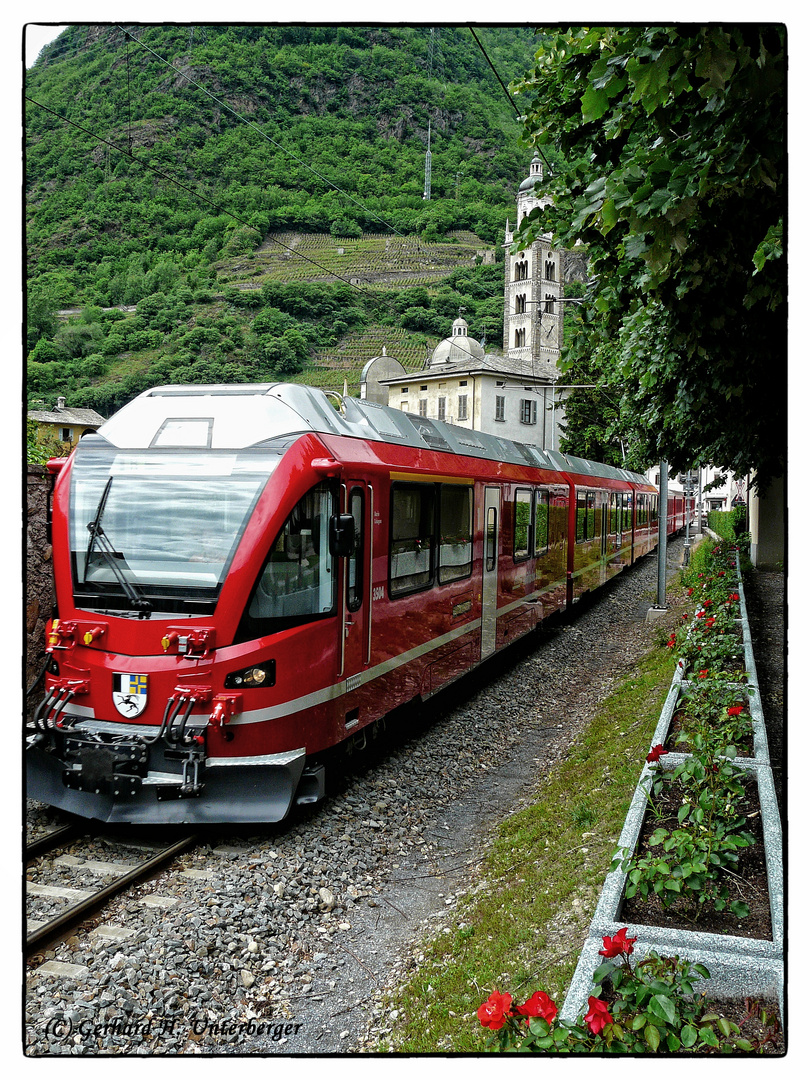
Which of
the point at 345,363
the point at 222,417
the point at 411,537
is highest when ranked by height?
the point at 345,363

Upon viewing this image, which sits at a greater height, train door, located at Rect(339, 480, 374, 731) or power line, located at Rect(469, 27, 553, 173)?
power line, located at Rect(469, 27, 553, 173)

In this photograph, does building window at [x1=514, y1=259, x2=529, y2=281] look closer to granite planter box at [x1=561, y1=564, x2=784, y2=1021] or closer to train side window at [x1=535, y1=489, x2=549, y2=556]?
train side window at [x1=535, y1=489, x2=549, y2=556]

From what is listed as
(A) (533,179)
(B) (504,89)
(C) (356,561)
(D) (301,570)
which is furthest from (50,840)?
(A) (533,179)

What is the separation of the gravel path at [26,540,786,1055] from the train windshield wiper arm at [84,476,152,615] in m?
1.65

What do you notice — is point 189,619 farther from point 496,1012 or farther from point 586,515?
point 586,515

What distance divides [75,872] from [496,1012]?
3.49 metres

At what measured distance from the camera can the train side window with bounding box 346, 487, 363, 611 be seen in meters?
6.19

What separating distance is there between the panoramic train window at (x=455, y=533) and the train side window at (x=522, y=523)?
2.35m

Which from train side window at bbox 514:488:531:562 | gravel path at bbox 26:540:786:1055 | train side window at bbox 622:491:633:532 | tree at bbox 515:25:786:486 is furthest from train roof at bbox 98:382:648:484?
train side window at bbox 622:491:633:532

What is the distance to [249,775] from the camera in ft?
17.1

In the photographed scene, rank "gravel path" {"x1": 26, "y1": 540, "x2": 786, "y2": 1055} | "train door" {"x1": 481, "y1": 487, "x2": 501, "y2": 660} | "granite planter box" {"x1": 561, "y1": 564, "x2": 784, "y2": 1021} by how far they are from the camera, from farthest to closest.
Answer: "train door" {"x1": 481, "y1": 487, "x2": 501, "y2": 660}, "gravel path" {"x1": 26, "y1": 540, "x2": 786, "y2": 1055}, "granite planter box" {"x1": 561, "y1": 564, "x2": 784, "y2": 1021}

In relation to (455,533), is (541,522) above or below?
above

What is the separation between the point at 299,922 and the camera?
4660mm

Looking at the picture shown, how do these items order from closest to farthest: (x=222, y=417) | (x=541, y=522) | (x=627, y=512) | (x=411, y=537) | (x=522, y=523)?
(x=222, y=417) → (x=411, y=537) → (x=522, y=523) → (x=541, y=522) → (x=627, y=512)
